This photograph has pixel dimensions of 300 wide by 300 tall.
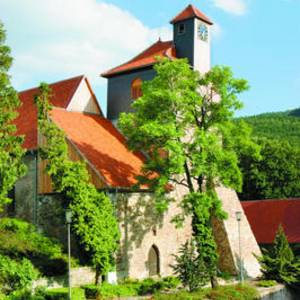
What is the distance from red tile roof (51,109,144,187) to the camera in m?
28.1

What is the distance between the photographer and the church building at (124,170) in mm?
28000

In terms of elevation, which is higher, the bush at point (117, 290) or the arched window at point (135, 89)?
the arched window at point (135, 89)

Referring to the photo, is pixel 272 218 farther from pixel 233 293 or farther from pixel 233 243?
pixel 233 293

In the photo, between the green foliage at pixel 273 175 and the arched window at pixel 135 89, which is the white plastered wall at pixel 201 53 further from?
the green foliage at pixel 273 175

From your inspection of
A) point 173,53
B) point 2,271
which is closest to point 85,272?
point 2,271

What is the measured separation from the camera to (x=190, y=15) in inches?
1329

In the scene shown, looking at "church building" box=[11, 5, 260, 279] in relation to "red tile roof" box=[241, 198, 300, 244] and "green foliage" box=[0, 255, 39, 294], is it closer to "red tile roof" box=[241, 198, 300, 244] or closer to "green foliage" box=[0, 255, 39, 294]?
"red tile roof" box=[241, 198, 300, 244]

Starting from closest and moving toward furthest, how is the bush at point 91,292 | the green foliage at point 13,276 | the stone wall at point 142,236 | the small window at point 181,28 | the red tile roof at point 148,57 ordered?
the green foliage at point 13,276 < the bush at point 91,292 < the stone wall at point 142,236 < the red tile roof at point 148,57 < the small window at point 181,28

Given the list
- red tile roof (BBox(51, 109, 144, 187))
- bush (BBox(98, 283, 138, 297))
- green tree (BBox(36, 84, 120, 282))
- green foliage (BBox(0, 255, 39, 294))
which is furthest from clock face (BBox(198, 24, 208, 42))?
green foliage (BBox(0, 255, 39, 294))

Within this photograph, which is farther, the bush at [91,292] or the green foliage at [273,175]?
the green foliage at [273,175]

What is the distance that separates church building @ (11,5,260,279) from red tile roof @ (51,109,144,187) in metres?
0.07

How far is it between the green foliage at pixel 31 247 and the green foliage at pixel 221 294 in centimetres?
499

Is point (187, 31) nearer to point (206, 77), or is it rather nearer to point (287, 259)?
point (206, 77)

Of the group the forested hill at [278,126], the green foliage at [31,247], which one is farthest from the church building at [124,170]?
the forested hill at [278,126]
